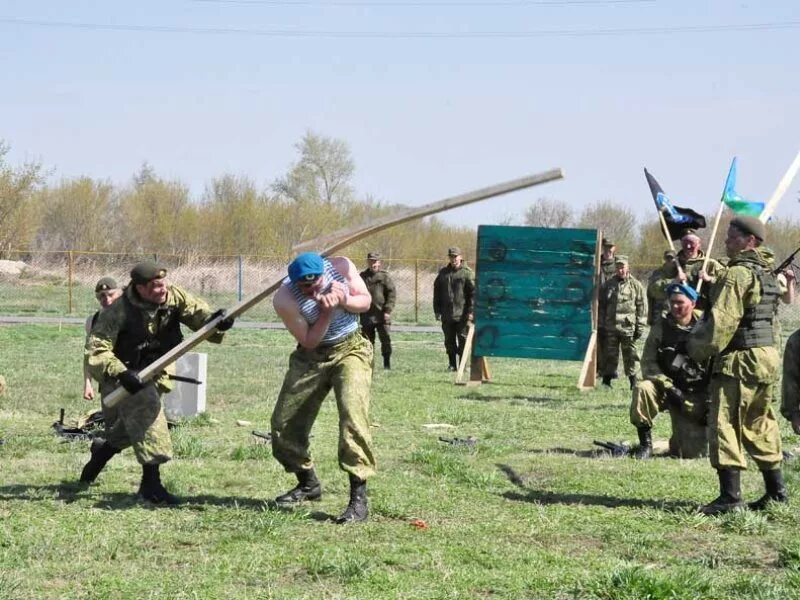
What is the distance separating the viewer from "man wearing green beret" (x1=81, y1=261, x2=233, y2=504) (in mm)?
8156

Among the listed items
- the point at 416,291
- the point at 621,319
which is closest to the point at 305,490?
the point at 621,319

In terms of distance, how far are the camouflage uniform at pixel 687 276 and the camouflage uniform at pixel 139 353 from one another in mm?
4173

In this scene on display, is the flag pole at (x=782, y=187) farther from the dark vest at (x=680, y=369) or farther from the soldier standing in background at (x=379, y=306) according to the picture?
the soldier standing in background at (x=379, y=306)

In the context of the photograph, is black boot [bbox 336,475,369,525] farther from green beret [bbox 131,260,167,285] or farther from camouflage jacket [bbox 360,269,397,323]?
camouflage jacket [bbox 360,269,397,323]

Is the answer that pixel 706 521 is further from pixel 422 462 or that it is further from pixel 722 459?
pixel 422 462

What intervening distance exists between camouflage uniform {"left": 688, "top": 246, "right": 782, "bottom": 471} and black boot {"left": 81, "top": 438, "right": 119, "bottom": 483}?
418cm

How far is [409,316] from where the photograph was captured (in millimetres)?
36375

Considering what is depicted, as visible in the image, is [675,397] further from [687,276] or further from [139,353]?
[139,353]

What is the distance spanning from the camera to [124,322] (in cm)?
833

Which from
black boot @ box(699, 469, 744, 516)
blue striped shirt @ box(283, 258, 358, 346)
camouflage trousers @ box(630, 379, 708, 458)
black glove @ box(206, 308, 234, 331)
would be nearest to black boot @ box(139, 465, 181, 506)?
black glove @ box(206, 308, 234, 331)

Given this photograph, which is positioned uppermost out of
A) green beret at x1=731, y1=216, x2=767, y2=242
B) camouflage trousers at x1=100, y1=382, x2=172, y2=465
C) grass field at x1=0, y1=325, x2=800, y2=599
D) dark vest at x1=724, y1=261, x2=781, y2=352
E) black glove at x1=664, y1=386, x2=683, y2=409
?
green beret at x1=731, y1=216, x2=767, y2=242

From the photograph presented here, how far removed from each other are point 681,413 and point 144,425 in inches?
179

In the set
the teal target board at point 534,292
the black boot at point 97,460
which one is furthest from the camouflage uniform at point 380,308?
the black boot at point 97,460

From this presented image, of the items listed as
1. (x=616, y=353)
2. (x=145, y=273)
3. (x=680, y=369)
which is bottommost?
(x=616, y=353)
